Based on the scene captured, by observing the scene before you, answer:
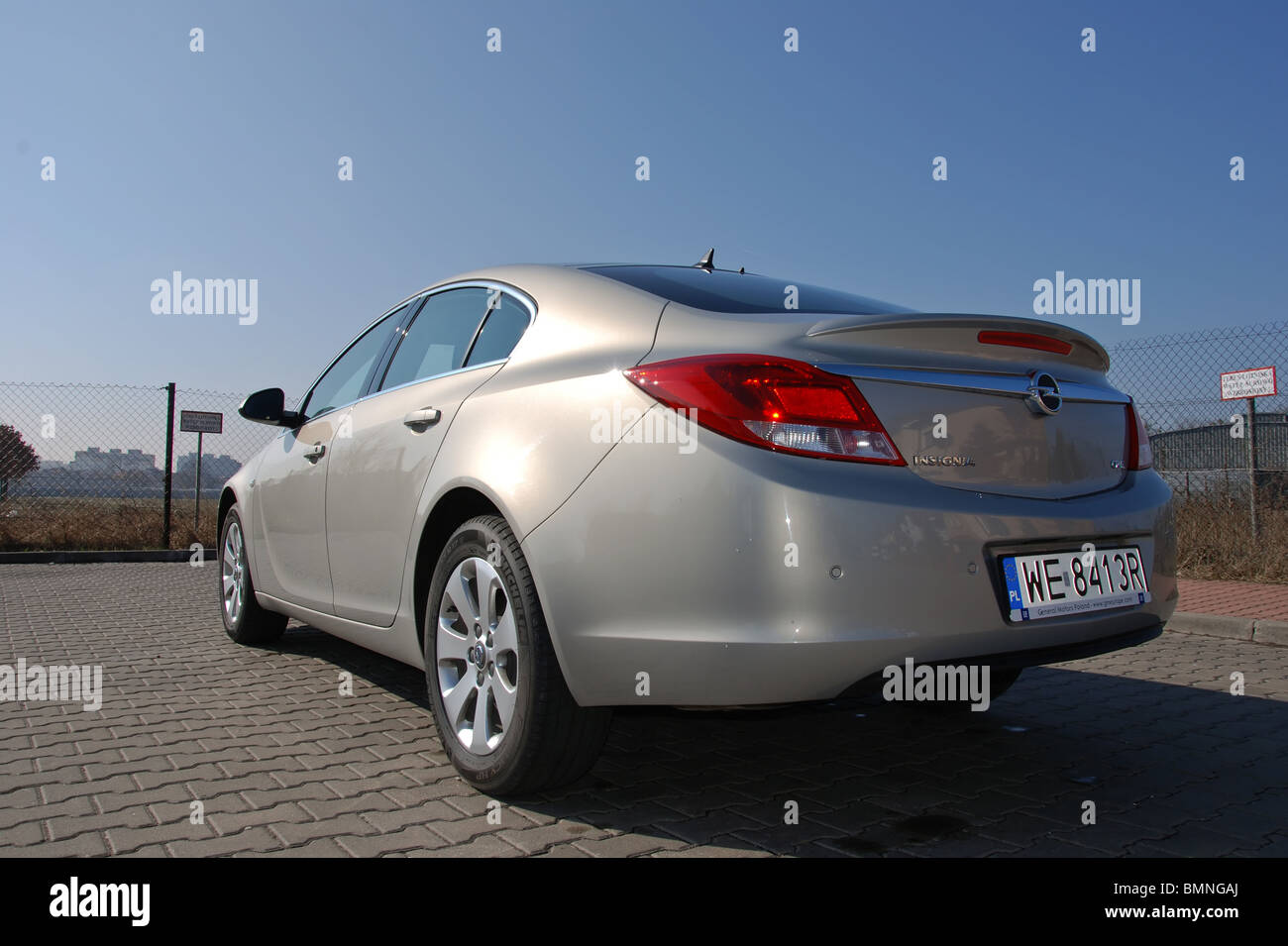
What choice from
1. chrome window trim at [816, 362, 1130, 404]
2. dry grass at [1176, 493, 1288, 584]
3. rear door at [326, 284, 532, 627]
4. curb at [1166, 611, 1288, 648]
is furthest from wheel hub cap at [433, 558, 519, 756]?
dry grass at [1176, 493, 1288, 584]

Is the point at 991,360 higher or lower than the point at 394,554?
higher

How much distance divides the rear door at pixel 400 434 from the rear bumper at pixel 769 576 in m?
0.88

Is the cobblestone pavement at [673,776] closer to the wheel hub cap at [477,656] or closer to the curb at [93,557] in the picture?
the wheel hub cap at [477,656]

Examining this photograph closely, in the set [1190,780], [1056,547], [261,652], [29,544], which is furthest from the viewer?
[29,544]

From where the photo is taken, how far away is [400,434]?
3.44 m

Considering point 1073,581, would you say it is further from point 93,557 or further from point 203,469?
point 203,469

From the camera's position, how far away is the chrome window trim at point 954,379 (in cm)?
239

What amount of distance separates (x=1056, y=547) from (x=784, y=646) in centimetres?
83

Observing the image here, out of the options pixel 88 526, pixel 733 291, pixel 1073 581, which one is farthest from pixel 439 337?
pixel 88 526

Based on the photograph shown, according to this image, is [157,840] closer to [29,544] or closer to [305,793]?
[305,793]

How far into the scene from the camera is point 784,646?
87.0 inches

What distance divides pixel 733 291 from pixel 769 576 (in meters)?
1.15

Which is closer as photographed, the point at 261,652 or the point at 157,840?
the point at 157,840
